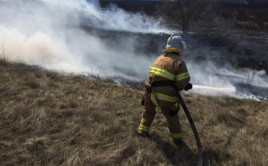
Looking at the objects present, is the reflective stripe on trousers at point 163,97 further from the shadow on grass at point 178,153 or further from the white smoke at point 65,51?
the white smoke at point 65,51

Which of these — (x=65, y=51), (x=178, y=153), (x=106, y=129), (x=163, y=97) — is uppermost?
(x=65, y=51)

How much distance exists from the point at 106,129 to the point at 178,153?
4.07ft

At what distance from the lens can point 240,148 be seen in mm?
3045

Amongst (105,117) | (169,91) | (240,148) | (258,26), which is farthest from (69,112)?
(258,26)

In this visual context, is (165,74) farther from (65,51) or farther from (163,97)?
(65,51)

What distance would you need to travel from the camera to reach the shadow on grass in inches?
112

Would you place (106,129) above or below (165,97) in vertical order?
below

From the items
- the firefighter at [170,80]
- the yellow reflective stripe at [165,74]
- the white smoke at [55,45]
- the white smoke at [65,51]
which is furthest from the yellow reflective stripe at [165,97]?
the white smoke at [55,45]

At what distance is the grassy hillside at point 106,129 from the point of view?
9.09ft

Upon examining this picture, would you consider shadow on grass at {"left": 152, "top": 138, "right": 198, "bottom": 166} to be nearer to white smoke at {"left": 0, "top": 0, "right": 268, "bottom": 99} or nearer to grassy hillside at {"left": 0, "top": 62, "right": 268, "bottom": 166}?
grassy hillside at {"left": 0, "top": 62, "right": 268, "bottom": 166}

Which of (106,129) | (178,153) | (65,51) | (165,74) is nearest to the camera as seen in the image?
(165,74)

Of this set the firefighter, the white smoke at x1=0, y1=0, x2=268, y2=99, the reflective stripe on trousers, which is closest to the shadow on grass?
the firefighter

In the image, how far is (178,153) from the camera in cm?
297

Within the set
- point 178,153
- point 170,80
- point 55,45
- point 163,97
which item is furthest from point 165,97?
point 55,45
